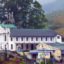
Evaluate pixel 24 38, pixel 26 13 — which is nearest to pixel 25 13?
pixel 26 13

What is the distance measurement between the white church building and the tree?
7.93m

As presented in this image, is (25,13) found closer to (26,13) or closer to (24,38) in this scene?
(26,13)

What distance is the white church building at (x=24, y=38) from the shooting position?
43.8m

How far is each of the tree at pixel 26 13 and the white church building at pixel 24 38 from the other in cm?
793

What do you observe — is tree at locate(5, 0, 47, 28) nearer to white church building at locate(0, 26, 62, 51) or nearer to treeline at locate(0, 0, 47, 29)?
treeline at locate(0, 0, 47, 29)

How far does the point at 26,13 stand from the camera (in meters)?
54.5

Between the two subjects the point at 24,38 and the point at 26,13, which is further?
the point at 26,13

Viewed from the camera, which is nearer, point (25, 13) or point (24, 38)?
point (24, 38)

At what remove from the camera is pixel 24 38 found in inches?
1727

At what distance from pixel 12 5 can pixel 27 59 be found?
20.6 metres

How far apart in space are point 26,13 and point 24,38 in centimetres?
1124

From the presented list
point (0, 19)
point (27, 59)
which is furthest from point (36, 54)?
point (0, 19)

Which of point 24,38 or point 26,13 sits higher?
point 26,13

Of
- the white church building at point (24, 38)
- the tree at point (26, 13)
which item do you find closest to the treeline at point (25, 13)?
the tree at point (26, 13)
